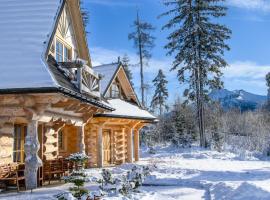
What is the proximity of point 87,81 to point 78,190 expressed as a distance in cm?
680

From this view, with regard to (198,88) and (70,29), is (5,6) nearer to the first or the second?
(70,29)

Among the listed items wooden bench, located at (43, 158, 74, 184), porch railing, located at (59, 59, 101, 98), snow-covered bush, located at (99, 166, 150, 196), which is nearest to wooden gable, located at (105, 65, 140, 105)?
porch railing, located at (59, 59, 101, 98)

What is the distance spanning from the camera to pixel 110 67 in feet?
73.5

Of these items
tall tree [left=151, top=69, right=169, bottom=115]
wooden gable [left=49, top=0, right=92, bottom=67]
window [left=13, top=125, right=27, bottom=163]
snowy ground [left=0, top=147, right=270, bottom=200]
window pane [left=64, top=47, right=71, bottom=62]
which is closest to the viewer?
snowy ground [left=0, top=147, right=270, bottom=200]

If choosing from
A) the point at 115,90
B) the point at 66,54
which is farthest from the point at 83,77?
the point at 115,90

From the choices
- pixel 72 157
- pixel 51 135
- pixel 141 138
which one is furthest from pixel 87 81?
pixel 141 138

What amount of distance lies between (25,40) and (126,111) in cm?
964

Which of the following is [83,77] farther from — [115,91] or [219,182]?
[115,91]

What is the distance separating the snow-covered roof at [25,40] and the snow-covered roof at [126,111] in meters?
7.03

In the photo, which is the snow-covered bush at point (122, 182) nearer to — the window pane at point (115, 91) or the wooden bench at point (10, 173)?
the wooden bench at point (10, 173)

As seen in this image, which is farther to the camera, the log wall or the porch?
the log wall

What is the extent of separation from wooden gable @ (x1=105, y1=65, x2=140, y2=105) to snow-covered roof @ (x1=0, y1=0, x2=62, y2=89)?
8803mm

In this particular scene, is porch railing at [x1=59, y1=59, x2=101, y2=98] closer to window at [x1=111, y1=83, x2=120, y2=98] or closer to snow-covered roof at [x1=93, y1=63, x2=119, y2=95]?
snow-covered roof at [x1=93, y1=63, x2=119, y2=95]

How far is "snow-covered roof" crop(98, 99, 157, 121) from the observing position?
760 inches
